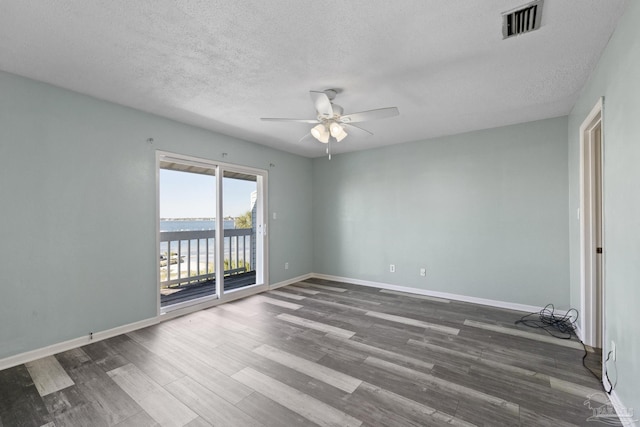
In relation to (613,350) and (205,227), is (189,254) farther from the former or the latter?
(613,350)

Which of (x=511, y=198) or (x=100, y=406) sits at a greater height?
(x=511, y=198)

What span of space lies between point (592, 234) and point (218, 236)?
447 centimetres

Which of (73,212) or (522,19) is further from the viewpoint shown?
(73,212)

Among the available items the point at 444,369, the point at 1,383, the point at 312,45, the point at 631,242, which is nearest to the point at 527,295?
the point at 444,369

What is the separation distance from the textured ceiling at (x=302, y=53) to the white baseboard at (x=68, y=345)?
8.26 ft

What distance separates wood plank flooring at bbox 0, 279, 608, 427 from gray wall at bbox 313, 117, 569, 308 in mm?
794

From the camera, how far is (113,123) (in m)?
3.03

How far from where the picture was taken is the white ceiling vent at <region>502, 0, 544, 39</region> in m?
1.66

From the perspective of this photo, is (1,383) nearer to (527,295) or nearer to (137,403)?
(137,403)

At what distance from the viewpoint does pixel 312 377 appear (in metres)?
2.21

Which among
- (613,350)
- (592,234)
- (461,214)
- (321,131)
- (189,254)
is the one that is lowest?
(613,350)

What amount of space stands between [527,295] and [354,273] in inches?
105

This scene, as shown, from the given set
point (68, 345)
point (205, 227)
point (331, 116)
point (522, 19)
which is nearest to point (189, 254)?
point (205, 227)

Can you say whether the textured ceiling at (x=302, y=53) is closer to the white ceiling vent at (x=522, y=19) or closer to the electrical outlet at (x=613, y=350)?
the white ceiling vent at (x=522, y=19)
